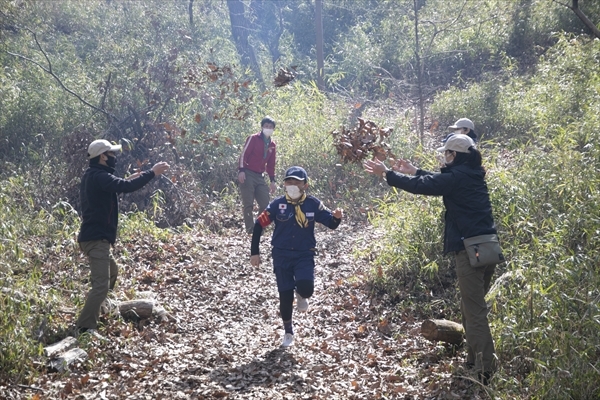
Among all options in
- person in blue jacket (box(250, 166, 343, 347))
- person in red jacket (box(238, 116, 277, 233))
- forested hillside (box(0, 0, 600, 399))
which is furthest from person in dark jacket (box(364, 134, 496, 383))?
person in red jacket (box(238, 116, 277, 233))

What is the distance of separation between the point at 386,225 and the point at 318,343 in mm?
2819

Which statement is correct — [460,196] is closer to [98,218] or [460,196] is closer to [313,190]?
[98,218]

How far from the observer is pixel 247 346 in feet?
23.2

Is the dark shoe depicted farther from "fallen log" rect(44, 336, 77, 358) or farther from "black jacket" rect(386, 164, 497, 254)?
"fallen log" rect(44, 336, 77, 358)

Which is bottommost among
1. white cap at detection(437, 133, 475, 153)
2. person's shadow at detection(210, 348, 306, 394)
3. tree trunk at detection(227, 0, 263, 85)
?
person's shadow at detection(210, 348, 306, 394)

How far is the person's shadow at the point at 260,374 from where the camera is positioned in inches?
233

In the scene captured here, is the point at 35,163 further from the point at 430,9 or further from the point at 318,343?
the point at 430,9

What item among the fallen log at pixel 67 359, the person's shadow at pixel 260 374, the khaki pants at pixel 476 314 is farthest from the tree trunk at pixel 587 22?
the fallen log at pixel 67 359

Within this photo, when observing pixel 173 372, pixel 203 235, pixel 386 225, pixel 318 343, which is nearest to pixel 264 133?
pixel 203 235

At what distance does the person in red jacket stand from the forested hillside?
0.86 metres

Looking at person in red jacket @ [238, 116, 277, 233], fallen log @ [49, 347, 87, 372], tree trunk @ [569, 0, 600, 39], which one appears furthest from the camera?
person in red jacket @ [238, 116, 277, 233]

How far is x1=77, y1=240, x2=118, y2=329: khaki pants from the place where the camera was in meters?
6.58

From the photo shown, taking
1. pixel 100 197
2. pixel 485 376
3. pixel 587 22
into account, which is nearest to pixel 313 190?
pixel 587 22

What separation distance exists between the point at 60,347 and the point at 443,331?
3783mm
